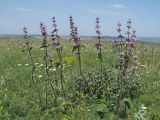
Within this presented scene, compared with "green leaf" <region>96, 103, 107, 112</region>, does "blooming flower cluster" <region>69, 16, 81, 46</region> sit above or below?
above

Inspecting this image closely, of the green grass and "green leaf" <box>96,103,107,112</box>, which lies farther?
"green leaf" <box>96,103,107,112</box>

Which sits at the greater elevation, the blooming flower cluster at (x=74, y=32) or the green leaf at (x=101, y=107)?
the blooming flower cluster at (x=74, y=32)

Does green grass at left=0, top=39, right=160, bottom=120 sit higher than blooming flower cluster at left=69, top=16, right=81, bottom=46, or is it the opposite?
blooming flower cluster at left=69, top=16, right=81, bottom=46

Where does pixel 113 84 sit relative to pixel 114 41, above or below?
below

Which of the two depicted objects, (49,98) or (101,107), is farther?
(49,98)

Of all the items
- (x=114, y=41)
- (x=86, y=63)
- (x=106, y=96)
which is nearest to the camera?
(x=114, y=41)

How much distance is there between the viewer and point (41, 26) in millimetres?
10500

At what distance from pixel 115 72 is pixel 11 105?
4.02 meters

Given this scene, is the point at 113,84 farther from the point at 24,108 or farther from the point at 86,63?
the point at 86,63

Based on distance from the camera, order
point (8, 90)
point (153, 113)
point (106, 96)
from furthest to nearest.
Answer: point (8, 90), point (106, 96), point (153, 113)

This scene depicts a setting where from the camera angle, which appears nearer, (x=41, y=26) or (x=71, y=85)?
(x=41, y=26)

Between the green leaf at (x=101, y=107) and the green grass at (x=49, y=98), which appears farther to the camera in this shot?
the green leaf at (x=101, y=107)

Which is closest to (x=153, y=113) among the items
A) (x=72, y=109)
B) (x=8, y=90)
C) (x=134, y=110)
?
(x=134, y=110)

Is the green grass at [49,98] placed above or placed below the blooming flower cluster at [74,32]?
below
